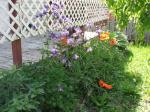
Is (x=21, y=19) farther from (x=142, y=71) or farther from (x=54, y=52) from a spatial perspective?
(x=142, y=71)

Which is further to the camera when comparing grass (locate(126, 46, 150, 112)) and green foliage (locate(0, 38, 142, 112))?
grass (locate(126, 46, 150, 112))

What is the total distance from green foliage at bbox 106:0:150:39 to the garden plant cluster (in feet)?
3.78

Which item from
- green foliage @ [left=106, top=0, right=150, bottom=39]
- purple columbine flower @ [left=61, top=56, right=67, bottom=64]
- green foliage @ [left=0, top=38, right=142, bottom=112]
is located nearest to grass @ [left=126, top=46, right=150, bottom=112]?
green foliage @ [left=0, top=38, right=142, bottom=112]

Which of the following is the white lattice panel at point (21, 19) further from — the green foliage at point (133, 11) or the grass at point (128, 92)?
the green foliage at point (133, 11)

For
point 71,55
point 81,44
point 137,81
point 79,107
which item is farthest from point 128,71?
point 79,107

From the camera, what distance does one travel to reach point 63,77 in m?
4.44

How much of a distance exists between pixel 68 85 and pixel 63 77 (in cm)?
17

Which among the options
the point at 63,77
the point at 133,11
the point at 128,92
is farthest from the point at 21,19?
the point at 133,11

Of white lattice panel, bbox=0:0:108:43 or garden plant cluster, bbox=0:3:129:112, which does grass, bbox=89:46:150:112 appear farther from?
white lattice panel, bbox=0:0:108:43

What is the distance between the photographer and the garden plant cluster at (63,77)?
3789mm

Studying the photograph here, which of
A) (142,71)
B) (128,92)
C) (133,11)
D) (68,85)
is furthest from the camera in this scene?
(142,71)

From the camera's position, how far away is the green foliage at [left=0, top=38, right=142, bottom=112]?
148 inches

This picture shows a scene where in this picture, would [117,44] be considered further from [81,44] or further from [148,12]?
[148,12]

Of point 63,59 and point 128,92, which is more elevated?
point 63,59
